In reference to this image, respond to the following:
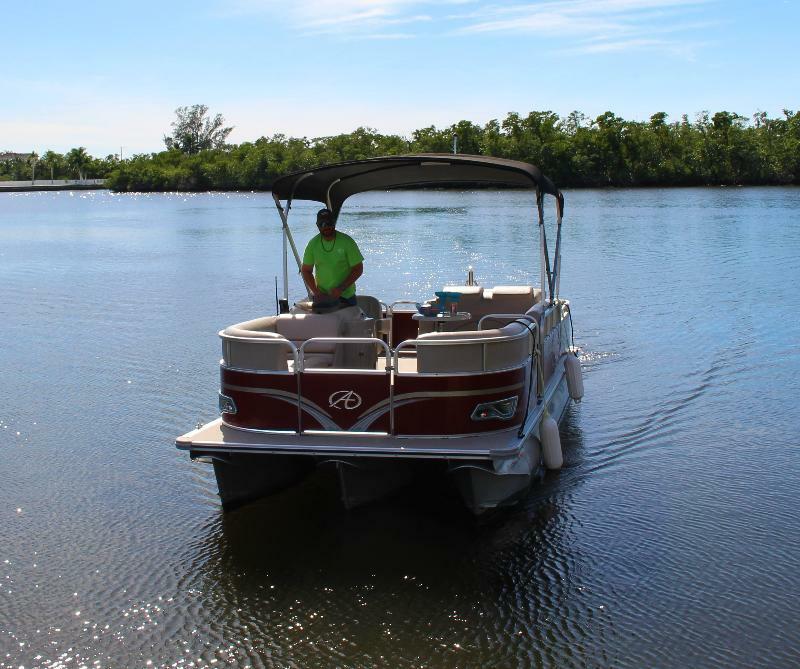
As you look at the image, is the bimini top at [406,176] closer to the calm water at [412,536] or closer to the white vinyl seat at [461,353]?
the white vinyl seat at [461,353]

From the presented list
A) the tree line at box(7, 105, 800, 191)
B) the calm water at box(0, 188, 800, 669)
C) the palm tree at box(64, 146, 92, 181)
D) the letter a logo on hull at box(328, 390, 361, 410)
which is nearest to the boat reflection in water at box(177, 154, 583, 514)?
the letter a logo on hull at box(328, 390, 361, 410)

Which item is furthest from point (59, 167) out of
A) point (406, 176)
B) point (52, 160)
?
point (406, 176)

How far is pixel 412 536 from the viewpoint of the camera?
7.17 m

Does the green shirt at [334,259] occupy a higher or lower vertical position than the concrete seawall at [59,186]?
lower

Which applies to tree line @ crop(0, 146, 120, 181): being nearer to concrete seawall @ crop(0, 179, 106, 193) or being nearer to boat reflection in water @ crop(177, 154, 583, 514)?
concrete seawall @ crop(0, 179, 106, 193)

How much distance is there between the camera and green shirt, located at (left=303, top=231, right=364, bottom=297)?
27.7ft

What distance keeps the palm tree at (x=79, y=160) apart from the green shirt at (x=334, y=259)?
169199 mm

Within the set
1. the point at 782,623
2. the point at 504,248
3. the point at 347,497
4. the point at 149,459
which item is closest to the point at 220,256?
the point at 504,248

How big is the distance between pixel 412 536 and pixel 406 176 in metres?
3.80

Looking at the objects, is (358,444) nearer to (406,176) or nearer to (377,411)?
(377,411)

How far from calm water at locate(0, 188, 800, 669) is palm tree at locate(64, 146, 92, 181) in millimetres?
161113

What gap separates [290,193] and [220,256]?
75.7 ft

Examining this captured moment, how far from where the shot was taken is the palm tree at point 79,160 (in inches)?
6565

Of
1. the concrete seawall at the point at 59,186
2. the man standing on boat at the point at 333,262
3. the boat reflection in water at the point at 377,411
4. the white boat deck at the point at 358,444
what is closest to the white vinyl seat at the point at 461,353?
the boat reflection in water at the point at 377,411
